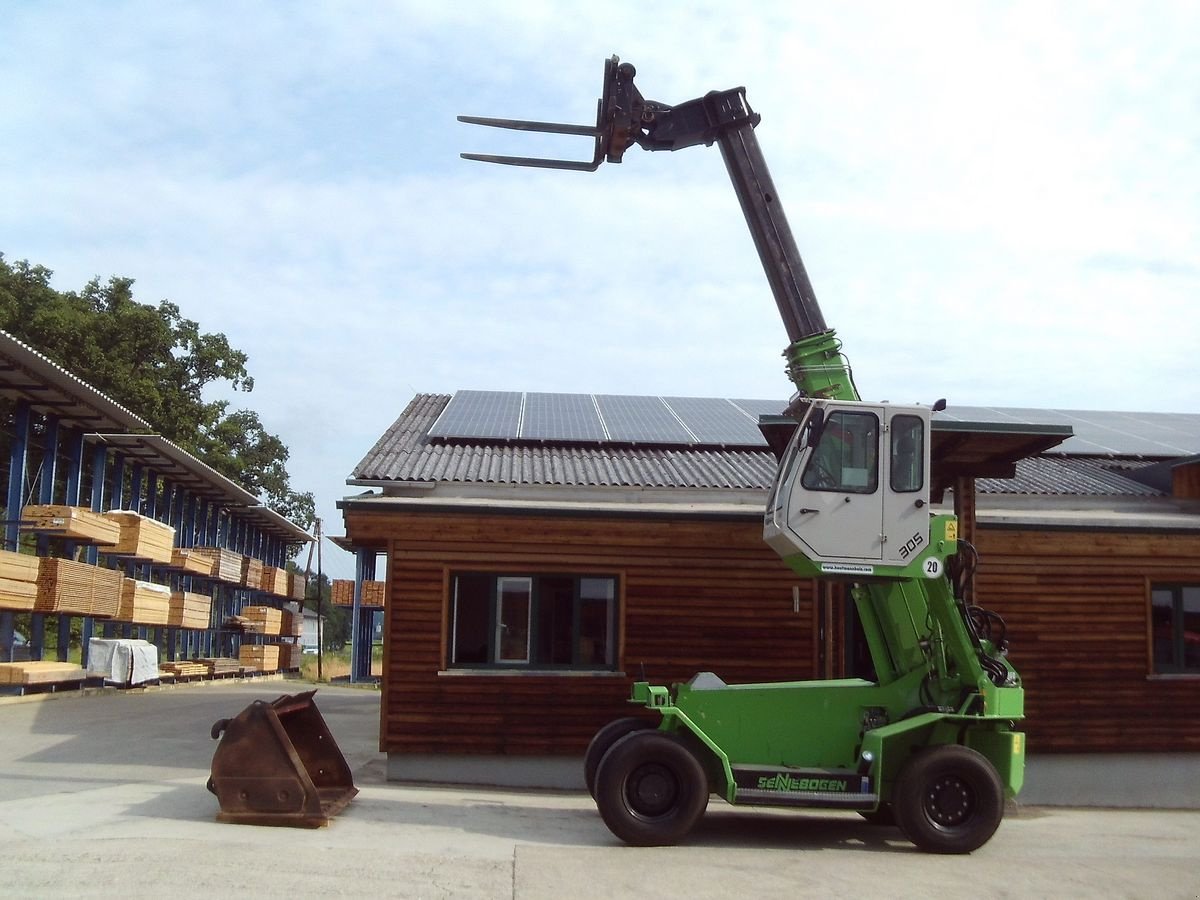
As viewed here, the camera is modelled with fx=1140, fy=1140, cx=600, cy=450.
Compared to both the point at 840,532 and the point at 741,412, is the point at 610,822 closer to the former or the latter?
the point at 840,532

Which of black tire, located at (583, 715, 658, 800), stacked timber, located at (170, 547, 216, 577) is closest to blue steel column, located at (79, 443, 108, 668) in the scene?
stacked timber, located at (170, 547, 216, 577)

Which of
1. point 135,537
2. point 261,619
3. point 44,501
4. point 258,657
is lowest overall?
point 258,657

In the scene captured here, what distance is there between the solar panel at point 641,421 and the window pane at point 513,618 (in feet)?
13.1

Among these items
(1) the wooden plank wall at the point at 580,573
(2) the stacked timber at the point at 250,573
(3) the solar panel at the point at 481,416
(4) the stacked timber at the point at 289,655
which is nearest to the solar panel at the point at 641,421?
(3) the solar panel at the point at 481,416

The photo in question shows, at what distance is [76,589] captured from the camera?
26.1 meters

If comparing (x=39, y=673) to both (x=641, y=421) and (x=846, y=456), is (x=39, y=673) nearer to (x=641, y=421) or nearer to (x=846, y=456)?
(x=641, y=421)

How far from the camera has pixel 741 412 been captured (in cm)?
2144

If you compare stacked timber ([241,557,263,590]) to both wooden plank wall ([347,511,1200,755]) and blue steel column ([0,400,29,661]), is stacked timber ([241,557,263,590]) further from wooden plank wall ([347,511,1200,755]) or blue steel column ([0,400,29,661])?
wooden plank wall ([347,511,1200,755])

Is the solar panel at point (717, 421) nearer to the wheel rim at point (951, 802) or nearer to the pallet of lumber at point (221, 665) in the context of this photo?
the wheel rim at point (951, 802)

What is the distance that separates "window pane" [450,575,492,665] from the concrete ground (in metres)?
1.69

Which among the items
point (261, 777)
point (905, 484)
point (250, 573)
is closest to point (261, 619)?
point (250, 573)

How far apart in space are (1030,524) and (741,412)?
24.0ft

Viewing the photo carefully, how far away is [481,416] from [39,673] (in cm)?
1361

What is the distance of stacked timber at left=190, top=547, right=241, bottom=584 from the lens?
39594 millimetres
